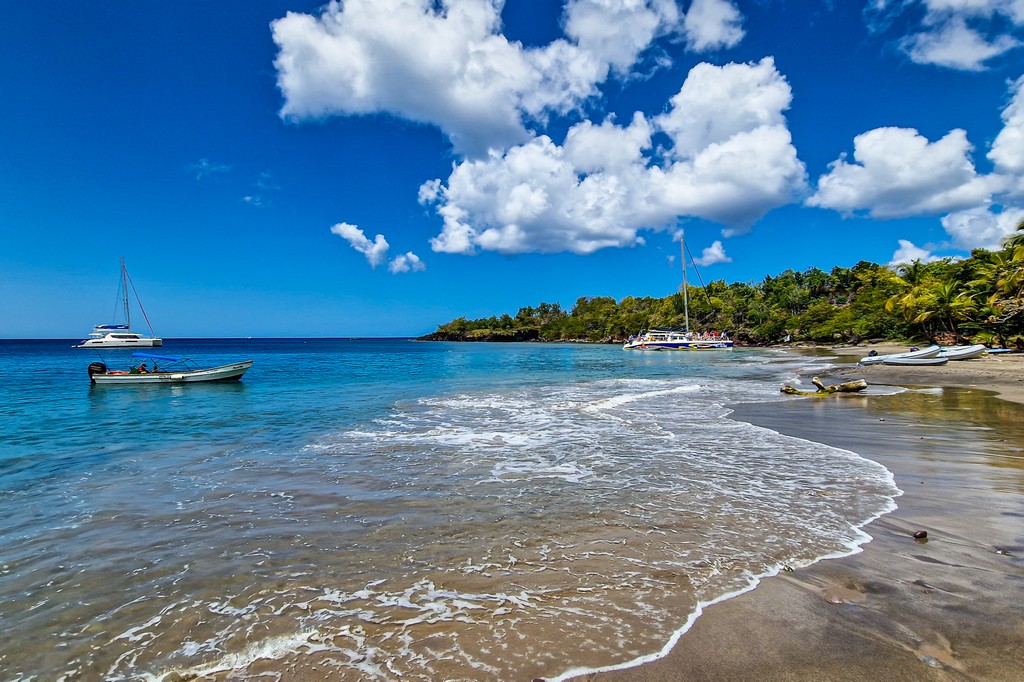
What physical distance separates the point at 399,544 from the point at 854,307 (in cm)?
10183

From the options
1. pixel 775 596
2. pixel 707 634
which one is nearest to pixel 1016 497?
pixel 775 596

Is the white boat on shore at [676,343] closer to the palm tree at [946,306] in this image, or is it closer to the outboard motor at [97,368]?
the palm tree at [946,306]

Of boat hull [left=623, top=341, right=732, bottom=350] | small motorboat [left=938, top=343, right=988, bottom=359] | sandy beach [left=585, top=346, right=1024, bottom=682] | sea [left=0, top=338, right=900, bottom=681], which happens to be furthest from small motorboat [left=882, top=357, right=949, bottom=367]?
boat hull [left=623, top=341, right=732, bottom=350]

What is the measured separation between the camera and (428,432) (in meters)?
15.1

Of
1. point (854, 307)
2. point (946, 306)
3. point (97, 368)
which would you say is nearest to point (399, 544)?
point (97, 368)

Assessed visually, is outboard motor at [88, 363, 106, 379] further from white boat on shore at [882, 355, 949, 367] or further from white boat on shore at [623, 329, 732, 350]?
white boat on shore at [623, 329, 732, 350]

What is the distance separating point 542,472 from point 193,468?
836 cm

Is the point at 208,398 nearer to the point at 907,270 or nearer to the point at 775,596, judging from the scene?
the point at 775,596

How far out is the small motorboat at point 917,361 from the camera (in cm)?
3314

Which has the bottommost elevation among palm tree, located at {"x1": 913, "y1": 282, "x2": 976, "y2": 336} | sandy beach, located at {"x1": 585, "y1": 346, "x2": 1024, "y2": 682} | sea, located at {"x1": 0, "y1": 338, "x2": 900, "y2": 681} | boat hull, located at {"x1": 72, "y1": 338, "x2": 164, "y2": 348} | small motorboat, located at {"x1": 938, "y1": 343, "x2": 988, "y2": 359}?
sea, located at {"x1": 0, "y1": 338, "x2": 900, "y2": 681}

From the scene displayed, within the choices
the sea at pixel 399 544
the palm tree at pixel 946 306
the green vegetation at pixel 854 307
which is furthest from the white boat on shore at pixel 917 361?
the sea at pixel 399 544

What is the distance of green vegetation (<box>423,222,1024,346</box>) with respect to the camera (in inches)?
1781

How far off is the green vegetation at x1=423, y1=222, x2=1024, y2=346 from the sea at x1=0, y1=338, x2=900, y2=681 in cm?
4623

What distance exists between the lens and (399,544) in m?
6.49
